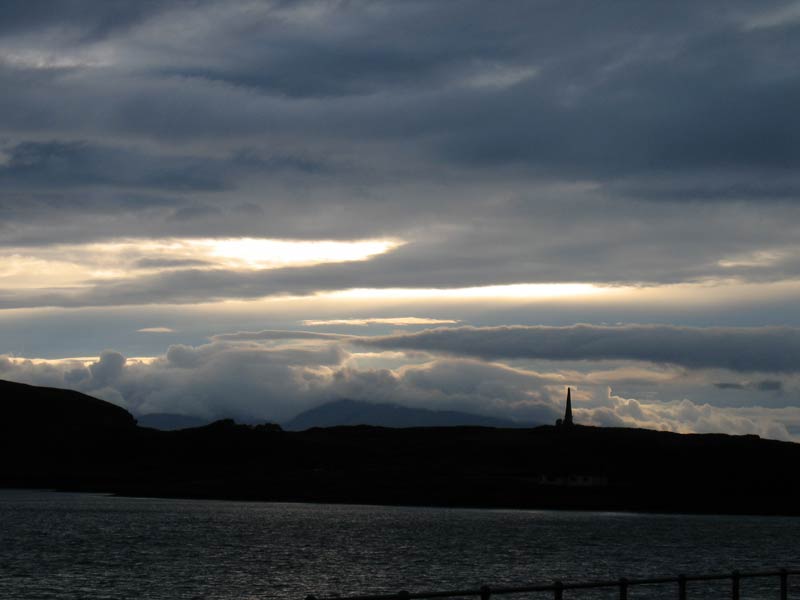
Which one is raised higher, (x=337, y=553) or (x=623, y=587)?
(x=623, y=587)

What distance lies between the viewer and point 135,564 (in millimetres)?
85812

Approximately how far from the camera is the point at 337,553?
100m

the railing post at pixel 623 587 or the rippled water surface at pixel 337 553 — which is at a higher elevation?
the railing post at pixel 623 587

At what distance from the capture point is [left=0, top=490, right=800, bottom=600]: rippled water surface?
70750 millimetres

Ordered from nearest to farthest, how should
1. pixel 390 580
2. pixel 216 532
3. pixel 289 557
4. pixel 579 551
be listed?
pixel 390 580
pixel 289 557
pixel 579 551
pixel 216 532

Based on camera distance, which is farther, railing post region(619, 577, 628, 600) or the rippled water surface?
the rippled water surface

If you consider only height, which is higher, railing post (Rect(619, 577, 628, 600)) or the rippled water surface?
railing post (Rect(619, 577, 628, 600))

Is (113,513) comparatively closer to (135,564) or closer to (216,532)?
(216,532)

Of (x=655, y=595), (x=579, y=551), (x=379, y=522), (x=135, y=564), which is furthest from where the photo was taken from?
(x=379, y=522)

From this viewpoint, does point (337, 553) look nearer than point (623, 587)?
No

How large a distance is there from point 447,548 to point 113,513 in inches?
3369

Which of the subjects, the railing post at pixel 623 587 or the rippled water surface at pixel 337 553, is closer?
the railing post at pixel 623 587

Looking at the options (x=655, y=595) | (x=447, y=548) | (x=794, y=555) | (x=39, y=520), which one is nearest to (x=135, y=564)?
(x=447, y=548)

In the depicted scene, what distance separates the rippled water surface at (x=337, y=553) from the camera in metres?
70.8
